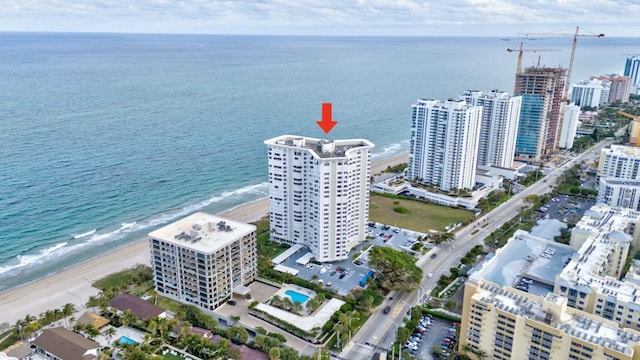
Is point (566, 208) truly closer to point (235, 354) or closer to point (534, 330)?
point (534, 330)

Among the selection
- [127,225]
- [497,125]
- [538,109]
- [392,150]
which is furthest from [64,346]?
[538,109]

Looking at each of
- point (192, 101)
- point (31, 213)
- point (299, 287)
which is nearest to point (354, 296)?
point (299, 287)

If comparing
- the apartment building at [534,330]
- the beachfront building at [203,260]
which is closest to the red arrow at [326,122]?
the beachfront building at [203,260]

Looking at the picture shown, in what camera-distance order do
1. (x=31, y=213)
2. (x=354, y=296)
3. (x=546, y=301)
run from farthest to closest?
(x=31, y=213) < (x=354, y=296) < (x=546, y=301)

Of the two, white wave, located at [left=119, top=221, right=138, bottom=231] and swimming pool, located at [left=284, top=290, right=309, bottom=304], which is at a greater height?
swimming pool, located at [left=284, top=290, right=309, bottom=304]

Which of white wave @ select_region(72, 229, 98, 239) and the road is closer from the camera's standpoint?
the road

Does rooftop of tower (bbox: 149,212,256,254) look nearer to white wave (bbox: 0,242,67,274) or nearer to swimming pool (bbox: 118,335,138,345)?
swimming pool (bbox: 118,335,138,345)

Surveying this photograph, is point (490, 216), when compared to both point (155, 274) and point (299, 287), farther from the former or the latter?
point (155, 274)

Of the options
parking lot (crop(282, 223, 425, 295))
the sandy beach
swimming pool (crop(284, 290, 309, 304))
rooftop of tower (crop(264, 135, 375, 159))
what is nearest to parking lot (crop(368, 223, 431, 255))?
parking lot (crop(282, 223, 425, 295))
